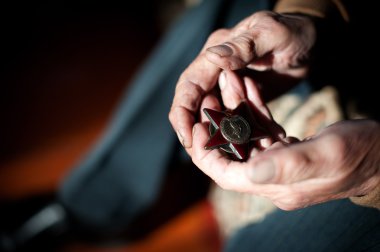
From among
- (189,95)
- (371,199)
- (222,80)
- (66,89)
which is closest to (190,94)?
(189,95)

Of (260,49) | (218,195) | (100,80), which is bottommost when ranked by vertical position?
(218,195)

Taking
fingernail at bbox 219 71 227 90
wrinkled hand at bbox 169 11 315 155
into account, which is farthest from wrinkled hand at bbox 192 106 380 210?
fingernail at bbox 219 71 227 90

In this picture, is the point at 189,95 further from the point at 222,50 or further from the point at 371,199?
the point at 371,199

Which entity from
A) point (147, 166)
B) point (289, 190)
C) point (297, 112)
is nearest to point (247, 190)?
point (289, 190)

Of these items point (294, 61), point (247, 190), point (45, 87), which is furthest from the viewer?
point (45, 87)

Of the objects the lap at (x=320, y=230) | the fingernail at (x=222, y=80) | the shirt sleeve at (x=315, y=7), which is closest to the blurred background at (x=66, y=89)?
the lap at (x=320, y=230)

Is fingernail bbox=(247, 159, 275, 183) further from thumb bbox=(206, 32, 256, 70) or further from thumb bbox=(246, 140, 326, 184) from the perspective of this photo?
thumb bbox=(206, 32, 256, 70)

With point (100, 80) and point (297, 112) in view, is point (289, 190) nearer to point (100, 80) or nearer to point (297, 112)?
point (297, 112)
